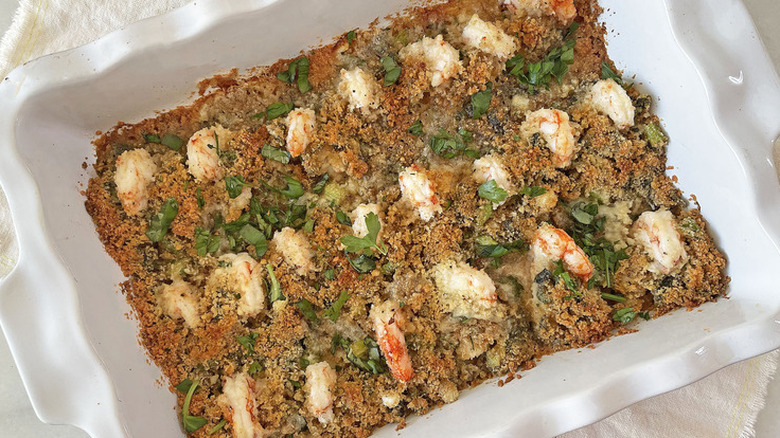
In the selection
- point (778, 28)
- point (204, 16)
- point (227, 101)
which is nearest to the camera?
point (204, 16)

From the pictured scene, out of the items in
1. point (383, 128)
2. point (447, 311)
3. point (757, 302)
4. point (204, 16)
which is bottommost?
point (757, 302)

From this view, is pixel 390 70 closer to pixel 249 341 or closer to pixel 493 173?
pixel 493 173

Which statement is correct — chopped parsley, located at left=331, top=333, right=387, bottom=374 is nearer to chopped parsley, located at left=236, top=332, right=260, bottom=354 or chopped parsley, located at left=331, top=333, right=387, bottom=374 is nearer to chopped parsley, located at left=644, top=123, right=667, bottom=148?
chopped parsley, located at left=236, top=332, right=260, bottom=354

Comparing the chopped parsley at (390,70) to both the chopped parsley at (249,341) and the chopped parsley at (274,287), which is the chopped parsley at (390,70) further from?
the chopped parsley at (249,341)

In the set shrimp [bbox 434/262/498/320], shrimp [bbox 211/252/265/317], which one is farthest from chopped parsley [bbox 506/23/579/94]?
shrimp [bbox 211/252/265/317]

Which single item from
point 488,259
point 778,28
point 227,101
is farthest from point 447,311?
point 778,28

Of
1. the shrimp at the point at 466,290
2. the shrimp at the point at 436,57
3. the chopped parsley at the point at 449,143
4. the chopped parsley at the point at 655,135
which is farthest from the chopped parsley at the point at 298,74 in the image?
the chopped parsley at the point at 655,135

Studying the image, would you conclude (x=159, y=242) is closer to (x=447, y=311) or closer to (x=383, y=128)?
(x=383, y=128)
